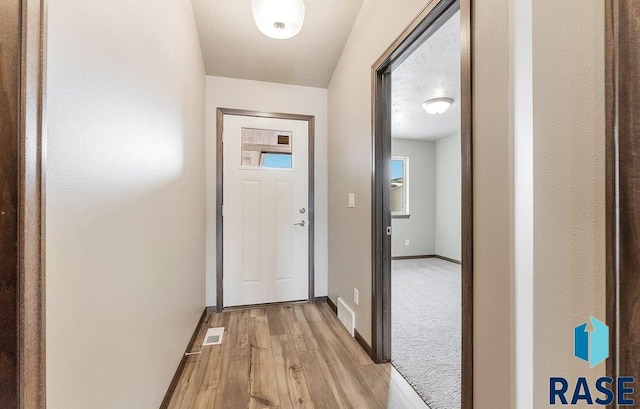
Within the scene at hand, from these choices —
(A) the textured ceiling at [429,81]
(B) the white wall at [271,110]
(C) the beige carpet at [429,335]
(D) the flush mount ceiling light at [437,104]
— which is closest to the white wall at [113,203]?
(B) the white wall at [271,110]

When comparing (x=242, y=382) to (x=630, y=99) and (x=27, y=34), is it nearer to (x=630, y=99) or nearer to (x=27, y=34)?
(x=27, y=34)

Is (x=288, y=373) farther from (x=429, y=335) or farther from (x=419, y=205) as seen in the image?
(x=419, y=205)

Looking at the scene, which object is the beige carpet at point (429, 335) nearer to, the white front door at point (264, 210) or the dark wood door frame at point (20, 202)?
the white front door at point (264, 210)

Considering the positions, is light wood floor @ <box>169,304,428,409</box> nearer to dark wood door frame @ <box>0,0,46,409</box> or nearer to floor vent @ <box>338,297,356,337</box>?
floor vent @ <box>338,297,356,337</box>

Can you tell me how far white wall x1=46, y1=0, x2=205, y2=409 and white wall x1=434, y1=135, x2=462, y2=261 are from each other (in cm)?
475

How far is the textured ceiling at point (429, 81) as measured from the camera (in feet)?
7.16

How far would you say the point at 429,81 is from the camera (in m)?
2.86

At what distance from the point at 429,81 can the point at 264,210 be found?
2.29 meters

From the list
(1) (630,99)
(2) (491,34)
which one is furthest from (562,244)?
(2) (491,34)

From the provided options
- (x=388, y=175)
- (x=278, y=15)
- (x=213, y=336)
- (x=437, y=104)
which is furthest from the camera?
(x=437, y=104)

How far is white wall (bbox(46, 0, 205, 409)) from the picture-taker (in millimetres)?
653

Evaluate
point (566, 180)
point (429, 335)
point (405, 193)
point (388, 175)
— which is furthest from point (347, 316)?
point (405, 193)

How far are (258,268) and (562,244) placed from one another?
2.57 m

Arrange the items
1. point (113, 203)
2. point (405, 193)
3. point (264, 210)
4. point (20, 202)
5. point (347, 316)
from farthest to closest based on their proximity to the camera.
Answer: point (405, 193) → point (264, 210) → point (347, 316) → point (113, 203) → point (20, 202)
